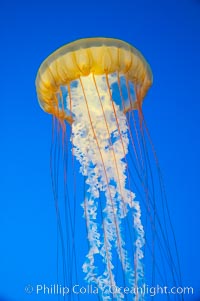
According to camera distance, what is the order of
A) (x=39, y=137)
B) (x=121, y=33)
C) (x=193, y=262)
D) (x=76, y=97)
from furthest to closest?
(x=193, y=262)
(x=39, y=137)
(x=121, y=33)
(x=76, y=97)

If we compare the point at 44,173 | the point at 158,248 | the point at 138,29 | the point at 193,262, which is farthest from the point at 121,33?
the point at 193,262

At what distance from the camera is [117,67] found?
2893mm

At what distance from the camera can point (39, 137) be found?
4824 millimetres

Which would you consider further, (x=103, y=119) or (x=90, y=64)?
(x=103, y=119)

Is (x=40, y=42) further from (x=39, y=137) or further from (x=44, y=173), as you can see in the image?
(x=44, y=173)

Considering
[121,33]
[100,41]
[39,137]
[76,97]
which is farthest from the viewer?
[39,137]

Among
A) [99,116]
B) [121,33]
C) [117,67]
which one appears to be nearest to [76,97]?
[99,116]

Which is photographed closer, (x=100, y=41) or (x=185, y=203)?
(x=100, y=41)

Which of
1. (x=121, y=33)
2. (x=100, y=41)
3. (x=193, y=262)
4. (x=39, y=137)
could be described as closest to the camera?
(x=100, y=41)

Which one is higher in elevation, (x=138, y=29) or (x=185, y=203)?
(x=138, y=29)

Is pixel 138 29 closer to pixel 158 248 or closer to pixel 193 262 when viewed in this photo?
pixel 158 248

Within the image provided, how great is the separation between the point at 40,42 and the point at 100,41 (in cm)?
192

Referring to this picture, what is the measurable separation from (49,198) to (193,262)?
216cm

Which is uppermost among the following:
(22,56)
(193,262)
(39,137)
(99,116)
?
(22,56)
